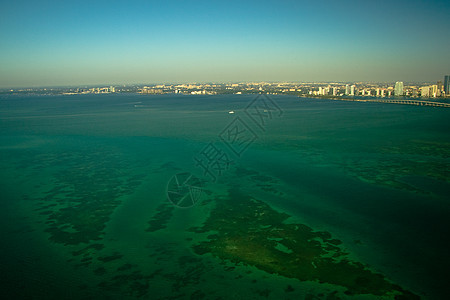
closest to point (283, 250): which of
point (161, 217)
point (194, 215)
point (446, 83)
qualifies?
point (194, 215)

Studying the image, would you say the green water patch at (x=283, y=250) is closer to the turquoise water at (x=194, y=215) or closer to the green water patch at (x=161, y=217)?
the turquoise water at (x=194, y=215)

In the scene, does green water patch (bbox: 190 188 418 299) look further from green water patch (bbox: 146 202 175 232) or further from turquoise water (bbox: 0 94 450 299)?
green water patch (bbox: 146 202 175 232)

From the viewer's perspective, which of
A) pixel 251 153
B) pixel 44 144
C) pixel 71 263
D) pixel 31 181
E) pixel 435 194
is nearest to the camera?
pixel 71 263

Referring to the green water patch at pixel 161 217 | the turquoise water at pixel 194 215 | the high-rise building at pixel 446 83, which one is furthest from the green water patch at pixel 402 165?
the high-rise building at pixel 446 83

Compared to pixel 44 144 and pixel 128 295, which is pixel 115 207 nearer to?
pixel 128 295

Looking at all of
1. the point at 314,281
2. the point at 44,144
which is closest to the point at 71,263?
the point at 314,281

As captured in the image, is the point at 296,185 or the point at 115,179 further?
the point at 115,179
